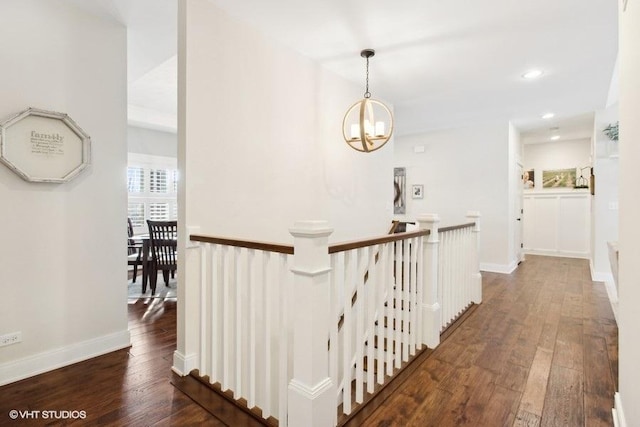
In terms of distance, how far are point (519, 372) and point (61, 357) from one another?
319cm

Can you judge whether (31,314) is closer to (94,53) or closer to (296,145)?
(94,53)

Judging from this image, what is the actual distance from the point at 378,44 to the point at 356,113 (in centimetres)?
102

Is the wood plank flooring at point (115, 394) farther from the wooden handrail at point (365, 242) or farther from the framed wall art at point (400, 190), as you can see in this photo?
the framed wall art at point (400, 190)

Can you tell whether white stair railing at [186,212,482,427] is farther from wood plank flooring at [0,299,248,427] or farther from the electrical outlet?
the electrical outlet

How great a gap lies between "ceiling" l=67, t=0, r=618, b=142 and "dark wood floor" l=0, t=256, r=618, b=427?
2.58 m

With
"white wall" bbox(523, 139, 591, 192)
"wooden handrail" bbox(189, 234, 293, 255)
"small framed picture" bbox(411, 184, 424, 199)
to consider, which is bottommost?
"wooden handrail" bbox(189, 234, 293, 255)

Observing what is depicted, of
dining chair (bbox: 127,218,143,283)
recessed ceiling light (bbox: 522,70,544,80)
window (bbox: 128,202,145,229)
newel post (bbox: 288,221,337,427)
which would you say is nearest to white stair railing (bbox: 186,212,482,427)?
newel post (bbox: 288,221,337,427)

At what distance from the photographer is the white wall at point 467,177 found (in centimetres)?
544

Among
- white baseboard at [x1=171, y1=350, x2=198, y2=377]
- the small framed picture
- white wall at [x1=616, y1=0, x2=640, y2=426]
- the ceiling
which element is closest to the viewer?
white wall at [x1=616, y1=0, x2=640, y2=426]

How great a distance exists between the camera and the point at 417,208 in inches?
254

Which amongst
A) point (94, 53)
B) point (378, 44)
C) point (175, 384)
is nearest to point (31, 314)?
point (175, 384)

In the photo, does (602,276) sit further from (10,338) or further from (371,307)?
(10,338)

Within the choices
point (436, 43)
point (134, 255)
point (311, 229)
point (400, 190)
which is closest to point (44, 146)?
point (311, 229)

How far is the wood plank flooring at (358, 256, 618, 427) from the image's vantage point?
69.6 inches
